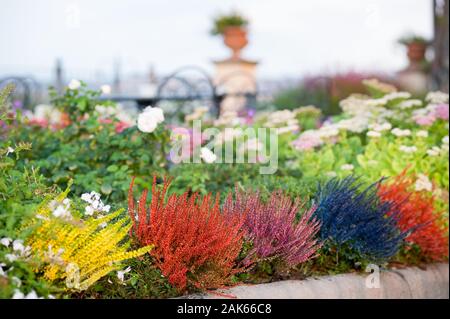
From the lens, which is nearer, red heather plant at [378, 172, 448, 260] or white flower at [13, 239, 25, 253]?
white flower at [13, 239, 25, 253]

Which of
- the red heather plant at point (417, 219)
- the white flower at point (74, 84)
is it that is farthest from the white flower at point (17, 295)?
the white flower at point (74, 84)

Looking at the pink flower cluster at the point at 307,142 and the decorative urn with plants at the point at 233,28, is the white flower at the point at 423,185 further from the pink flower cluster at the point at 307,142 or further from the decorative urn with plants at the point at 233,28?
the decorative urn with plants at the point at 233,28

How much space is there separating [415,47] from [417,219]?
566 inches

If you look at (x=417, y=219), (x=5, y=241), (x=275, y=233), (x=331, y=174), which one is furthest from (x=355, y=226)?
(x=5, y=241)

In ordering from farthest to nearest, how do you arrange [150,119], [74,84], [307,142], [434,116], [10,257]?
[434,116] < [307,142] < [74,84] < [150,119] < [10,257]

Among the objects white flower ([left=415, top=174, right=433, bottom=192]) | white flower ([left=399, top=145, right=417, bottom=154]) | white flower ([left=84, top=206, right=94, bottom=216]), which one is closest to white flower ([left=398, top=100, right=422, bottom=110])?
white flower ([left=399, top=145, right=417, bottom=154])

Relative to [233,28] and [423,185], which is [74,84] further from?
[233,28]

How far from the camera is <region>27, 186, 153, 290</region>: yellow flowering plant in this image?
2.35 m

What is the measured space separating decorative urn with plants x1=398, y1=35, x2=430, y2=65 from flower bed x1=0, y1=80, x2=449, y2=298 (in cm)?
1213

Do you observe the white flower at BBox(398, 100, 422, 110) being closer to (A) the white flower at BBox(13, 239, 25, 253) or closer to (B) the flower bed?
(B) the flower bed

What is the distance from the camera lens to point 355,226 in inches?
127

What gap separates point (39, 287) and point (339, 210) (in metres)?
1.51

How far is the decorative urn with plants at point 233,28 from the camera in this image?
13641 millimetres
